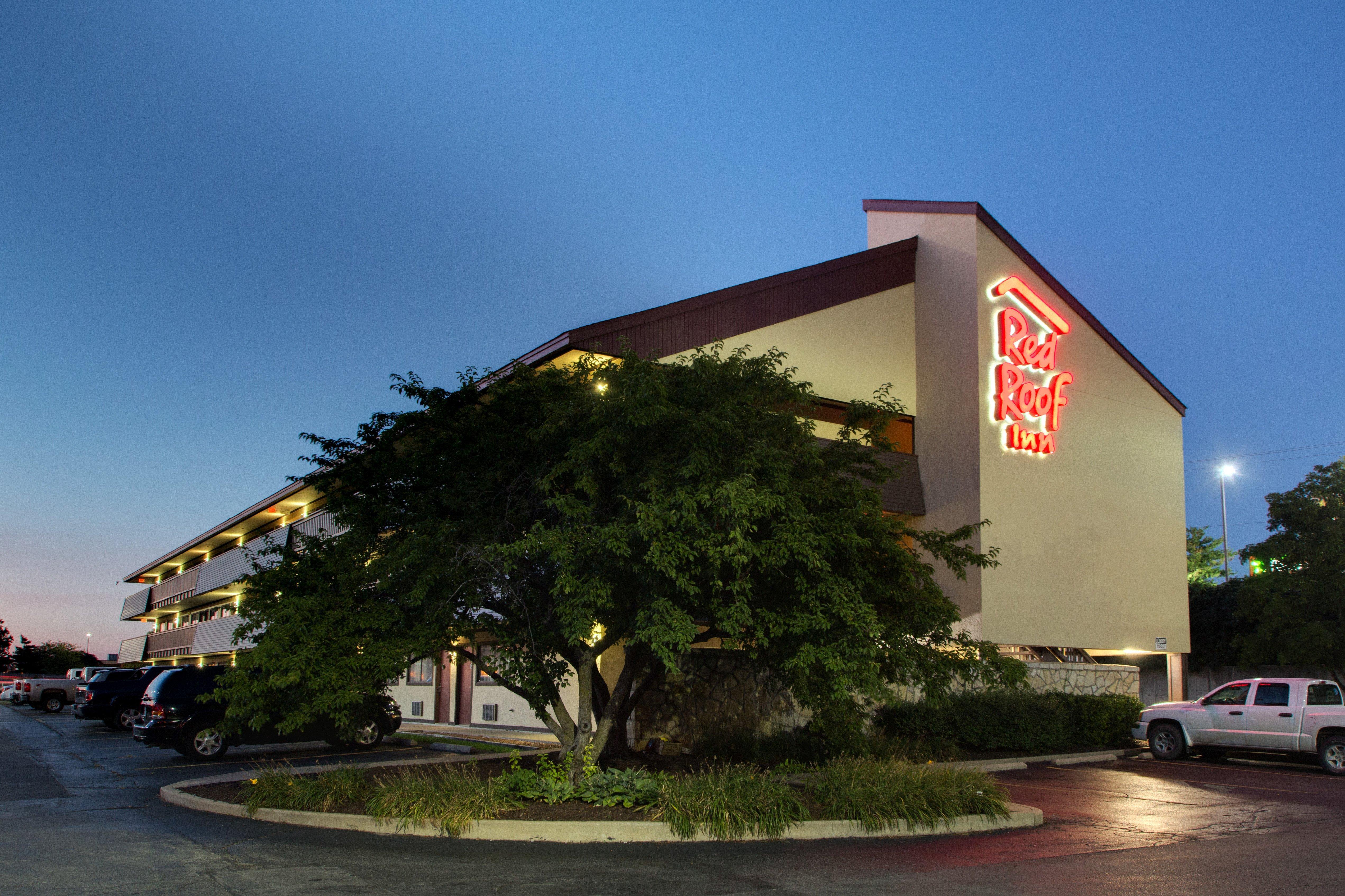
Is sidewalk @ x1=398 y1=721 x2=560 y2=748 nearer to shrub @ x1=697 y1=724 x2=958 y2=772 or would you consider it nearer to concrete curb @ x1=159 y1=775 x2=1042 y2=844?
shrub @ x1=697 y1=724 x2=958 y2=772

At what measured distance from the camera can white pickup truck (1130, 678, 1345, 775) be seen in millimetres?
18859

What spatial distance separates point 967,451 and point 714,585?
50.5 ft

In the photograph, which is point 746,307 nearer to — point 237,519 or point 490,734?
point 490,734

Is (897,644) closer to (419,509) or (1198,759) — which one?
(419,509)

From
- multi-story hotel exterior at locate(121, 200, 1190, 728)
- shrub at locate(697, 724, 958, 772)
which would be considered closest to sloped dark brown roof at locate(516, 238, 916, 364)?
multi-story hotel exterior at locate(121, 200, 1190, 728)

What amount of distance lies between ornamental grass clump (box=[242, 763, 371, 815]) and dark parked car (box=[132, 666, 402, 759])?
616cm

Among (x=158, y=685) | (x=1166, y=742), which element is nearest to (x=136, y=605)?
(x=158, y=685)

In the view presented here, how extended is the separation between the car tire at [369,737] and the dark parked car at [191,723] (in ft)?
1.50

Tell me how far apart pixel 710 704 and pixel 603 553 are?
28.2 feet

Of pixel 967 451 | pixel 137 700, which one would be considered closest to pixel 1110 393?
pixel 967 451

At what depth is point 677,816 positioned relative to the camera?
10836 mm

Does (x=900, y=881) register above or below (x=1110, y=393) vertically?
below

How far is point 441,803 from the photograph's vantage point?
11000 millimetres

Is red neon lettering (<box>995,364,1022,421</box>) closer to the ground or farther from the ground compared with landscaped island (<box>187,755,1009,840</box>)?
farther from the ground
